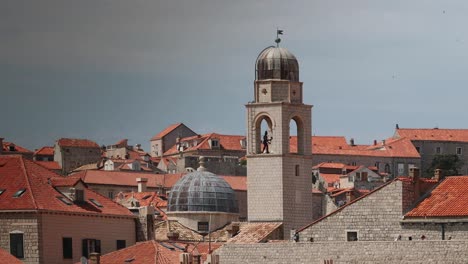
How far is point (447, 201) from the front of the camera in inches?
2596

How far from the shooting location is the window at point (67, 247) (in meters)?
77.3

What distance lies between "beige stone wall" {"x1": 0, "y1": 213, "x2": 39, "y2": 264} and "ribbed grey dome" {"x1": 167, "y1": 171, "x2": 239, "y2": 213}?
20905 millimetres

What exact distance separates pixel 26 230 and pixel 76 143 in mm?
116993

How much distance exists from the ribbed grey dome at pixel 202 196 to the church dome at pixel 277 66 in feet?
31.3

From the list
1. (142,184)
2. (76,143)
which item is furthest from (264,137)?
(76,143)

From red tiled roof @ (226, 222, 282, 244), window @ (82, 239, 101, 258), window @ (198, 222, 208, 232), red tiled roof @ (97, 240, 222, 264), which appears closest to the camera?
red tiled roof @ (97, 240, 222, 264)

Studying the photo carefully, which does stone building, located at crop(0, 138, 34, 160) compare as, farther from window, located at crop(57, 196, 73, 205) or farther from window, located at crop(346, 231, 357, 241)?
window, located at crop(346, 231, 357, 241)

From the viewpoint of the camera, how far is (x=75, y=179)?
3191 inches

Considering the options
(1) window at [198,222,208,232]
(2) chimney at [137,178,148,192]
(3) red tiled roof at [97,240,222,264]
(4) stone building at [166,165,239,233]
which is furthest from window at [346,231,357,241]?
(2) chimney at [137,178,148,192]

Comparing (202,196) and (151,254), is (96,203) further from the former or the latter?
(202,196)

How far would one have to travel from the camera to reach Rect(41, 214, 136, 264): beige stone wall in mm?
76062

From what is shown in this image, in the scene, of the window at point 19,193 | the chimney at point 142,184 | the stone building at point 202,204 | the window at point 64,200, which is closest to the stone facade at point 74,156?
the chimney at point 142,184

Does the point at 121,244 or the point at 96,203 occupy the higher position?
the point at 96,203

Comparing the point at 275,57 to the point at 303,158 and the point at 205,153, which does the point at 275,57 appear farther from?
the point at 205,153
